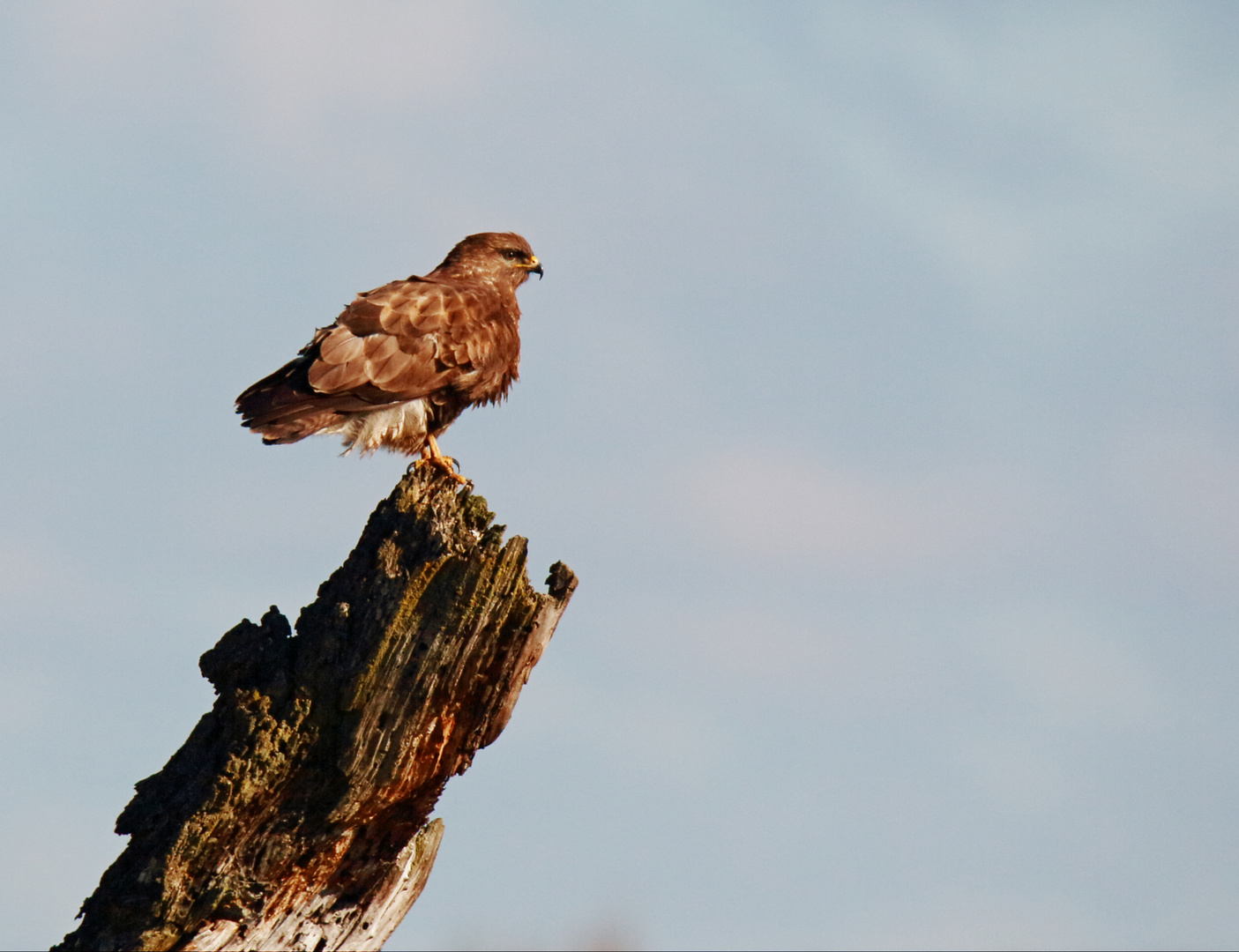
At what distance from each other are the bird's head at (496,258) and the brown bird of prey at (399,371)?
0.31m

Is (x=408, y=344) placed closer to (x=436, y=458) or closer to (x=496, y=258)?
(x=436, y=458)

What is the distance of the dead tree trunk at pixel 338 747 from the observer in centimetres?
531

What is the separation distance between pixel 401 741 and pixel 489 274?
6.28m

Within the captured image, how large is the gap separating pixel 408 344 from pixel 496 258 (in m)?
2.41

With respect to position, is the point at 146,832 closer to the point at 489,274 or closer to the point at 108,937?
the point at 108,937

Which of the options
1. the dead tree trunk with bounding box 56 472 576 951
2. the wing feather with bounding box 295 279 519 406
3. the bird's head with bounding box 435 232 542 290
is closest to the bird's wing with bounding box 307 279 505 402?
the wing feather with bounding box 295 279 519 406

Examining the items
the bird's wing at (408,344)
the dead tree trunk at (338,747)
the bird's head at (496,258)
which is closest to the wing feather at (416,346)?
the bird's wing at (408,344)

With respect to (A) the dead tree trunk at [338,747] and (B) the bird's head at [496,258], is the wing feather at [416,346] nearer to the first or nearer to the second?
(B) the bird's head at [496,258]

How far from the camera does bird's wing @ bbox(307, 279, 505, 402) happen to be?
8.50 meters

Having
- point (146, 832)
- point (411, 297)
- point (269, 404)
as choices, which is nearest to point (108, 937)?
point (146, 832)

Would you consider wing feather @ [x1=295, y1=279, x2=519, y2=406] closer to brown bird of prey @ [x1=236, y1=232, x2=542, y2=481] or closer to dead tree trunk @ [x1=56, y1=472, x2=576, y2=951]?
brown bird of prey @ [x1=236, y1=232, x2=542, y2=481]

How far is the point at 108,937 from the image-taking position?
5266mm

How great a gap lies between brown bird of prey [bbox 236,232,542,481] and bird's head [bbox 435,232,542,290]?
1.02 ft

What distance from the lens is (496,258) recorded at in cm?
1123
